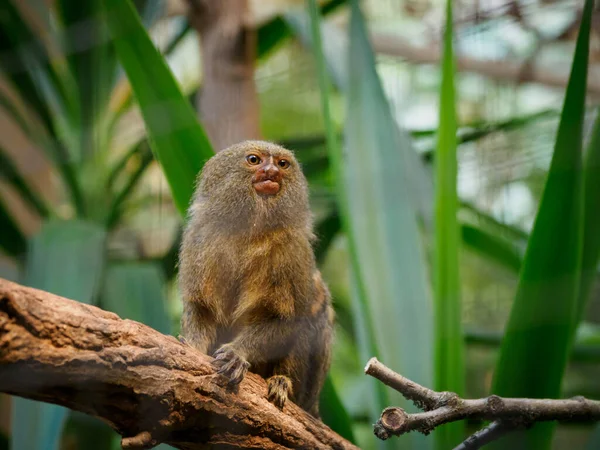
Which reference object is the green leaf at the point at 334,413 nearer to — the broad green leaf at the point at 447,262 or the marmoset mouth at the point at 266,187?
the broad green leaf at the point at 447,262

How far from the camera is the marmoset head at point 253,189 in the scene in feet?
6.93

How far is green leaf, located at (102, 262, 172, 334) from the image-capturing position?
93.7 inches

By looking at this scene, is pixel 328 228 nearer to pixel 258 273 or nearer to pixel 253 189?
pixel 253 189

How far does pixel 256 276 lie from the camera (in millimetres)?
1995

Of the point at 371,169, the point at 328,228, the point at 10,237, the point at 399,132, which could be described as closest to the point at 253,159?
the point at 371,169

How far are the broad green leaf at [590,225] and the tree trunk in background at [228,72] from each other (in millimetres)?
1620

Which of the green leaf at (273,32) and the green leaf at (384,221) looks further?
Answer: the green leaf at (273,32)

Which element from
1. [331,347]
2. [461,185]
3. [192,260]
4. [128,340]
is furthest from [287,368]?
[461,185]

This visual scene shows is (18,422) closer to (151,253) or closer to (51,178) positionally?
(151,253)

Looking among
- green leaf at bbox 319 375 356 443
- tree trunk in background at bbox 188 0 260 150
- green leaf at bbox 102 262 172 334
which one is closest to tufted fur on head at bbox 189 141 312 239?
green leaf at bbox 102 262 172 334

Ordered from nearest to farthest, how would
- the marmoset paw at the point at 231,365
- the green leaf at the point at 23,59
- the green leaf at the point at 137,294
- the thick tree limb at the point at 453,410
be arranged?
the thick tree limb at the point at 453,410, the marmoset paw at the point at 231,365, the green leaf at the point at 137,294, the green leaf at the point at 23,59

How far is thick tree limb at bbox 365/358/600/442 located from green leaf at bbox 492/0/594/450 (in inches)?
8.2

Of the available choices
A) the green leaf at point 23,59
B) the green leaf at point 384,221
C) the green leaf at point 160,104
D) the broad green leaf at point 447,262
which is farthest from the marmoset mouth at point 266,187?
the green leaf at point 23,59

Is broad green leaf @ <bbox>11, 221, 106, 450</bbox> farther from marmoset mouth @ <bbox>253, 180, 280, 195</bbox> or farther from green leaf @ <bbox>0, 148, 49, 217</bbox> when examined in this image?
marmoset mouth @ <bbox>253, 180, 280, 195</bbox>
